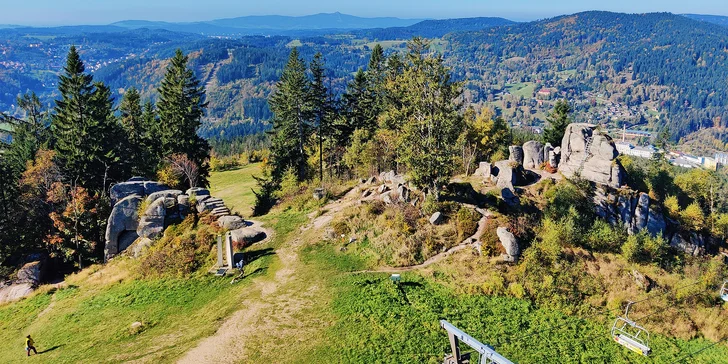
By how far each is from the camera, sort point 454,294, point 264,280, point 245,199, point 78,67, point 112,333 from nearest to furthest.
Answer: point 112,333 → point 454,294 → point 264,280 → point 78,67 → point 245,199

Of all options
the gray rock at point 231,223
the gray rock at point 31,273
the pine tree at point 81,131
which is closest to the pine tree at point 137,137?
the pine tree at point 81,131

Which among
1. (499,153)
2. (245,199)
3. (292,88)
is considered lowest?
(245,199)

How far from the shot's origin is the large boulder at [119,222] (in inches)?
1604

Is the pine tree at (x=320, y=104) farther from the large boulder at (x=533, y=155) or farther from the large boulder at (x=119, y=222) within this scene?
the large boulder at (x=533, y=155)

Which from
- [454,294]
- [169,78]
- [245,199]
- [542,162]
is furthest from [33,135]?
[542,162]

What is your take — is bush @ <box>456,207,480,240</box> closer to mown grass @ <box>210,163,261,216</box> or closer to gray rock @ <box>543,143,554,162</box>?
gray rock @ <box>543,143,554,162</box>

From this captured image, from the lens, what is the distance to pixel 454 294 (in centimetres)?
2831

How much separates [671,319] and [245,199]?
4797cm

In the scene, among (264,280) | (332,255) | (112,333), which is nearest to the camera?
(112,333)

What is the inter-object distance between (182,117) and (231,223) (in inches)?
829

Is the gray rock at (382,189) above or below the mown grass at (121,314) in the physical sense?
above

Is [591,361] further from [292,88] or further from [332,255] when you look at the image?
[292,88]

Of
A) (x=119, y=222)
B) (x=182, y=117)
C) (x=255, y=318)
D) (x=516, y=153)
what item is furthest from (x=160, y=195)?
(x=516, y=153)

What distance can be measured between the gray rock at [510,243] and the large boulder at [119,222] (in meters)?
32.2
